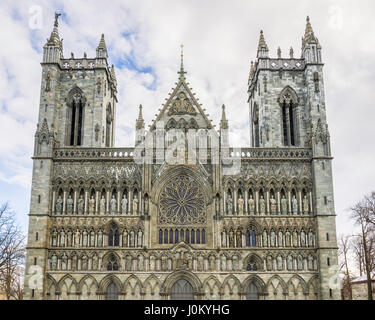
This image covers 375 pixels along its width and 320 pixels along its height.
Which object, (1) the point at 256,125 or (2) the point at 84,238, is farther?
(1) the point at 256,125

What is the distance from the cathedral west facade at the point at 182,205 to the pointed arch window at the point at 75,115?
0.45ft

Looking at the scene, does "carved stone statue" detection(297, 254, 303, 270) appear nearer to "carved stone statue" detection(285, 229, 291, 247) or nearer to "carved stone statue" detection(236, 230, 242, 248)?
"carved stone statue" detection(285, 229, 291, 247)

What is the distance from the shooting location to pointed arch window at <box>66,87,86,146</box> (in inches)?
1747

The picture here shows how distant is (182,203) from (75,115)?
13997 mm

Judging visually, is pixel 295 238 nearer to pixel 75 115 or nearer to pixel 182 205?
pixel 182 205

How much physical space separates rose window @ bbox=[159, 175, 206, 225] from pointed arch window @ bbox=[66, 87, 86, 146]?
10543 mm

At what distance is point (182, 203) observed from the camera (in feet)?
132

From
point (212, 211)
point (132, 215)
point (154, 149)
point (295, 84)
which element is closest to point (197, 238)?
point (212, 211)

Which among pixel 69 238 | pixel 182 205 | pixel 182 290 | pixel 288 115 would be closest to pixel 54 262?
pixel 69 238

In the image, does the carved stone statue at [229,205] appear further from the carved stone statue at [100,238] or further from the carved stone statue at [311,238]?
the carved stone statue at [100,238]

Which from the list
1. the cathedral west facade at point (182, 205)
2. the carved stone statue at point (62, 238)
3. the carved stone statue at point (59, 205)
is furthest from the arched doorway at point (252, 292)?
the carved stone statue at point (59, 205)

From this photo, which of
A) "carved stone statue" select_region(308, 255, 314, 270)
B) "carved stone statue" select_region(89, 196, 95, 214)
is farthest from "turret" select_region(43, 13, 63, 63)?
"carved stone statue" select_region(308, 255, 314, 270)
